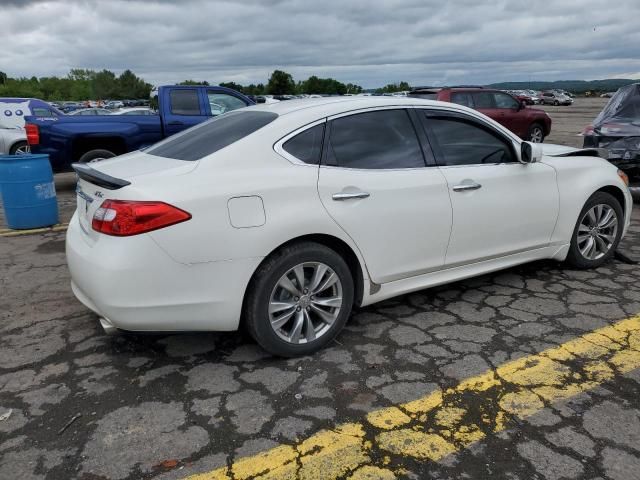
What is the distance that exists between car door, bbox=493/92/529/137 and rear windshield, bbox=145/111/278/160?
12.1 m

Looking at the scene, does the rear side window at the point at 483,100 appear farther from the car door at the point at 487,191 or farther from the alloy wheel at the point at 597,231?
the car door at the point at 487,191

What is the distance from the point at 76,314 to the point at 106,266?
1436 mm

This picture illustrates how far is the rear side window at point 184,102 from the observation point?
9102 millimetres

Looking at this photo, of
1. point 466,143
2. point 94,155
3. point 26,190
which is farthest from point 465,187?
point 94,155

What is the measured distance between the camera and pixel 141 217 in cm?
272

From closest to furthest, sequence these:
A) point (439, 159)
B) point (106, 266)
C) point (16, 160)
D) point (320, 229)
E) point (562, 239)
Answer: point (106, 266), point (320, 229), point (439, 159), point (562, 239), point (16, 160)

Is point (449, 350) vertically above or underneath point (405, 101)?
underneath

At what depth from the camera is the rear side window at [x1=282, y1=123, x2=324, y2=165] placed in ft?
10.5

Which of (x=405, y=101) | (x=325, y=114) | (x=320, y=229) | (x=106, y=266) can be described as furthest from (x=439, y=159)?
(x=106, y=266)

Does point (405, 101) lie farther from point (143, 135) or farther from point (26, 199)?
point (143, 135)

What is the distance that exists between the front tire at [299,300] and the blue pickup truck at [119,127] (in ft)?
21.1

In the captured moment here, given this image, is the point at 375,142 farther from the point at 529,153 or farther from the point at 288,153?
the point at 529,153

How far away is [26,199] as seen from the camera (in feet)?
21.2

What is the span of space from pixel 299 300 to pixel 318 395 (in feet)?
1.93
